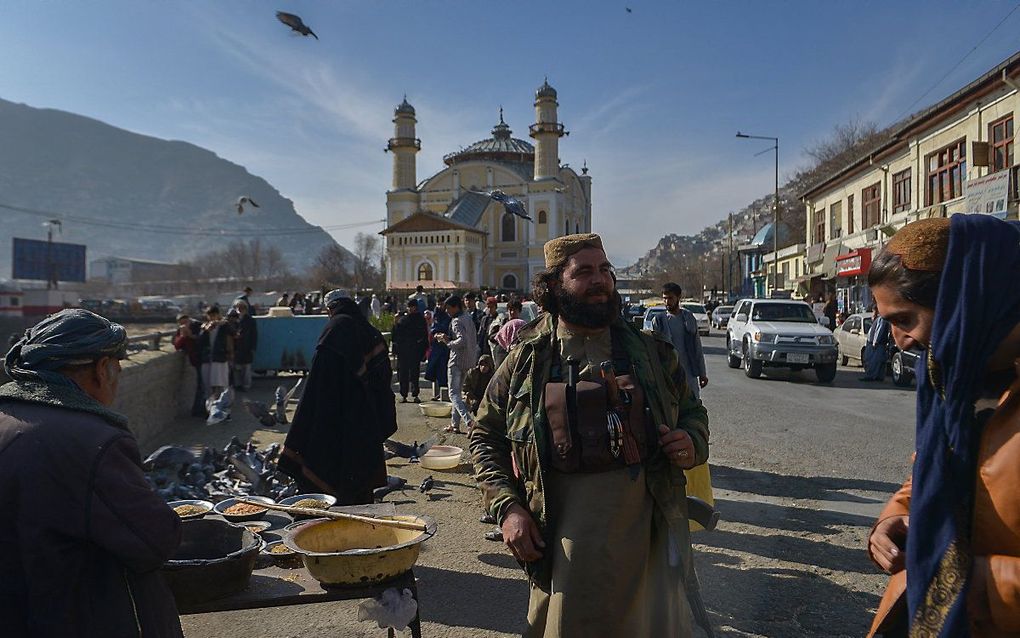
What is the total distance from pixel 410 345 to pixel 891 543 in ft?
36.6

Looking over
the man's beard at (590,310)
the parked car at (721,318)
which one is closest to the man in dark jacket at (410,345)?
the man's beard at (590,310)

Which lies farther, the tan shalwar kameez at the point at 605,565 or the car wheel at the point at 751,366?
the car wheel at the point at 751,366

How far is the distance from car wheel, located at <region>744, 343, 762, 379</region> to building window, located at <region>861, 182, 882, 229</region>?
15850 mm

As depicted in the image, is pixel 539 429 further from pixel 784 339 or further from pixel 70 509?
pixel 784 339

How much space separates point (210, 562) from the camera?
2.52 metres

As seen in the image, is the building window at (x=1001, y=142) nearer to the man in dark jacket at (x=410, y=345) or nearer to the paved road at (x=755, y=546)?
the paved road at (x=755, y=546)

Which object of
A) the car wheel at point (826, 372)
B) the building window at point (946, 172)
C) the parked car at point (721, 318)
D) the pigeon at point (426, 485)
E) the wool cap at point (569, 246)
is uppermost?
the building window at point (946, 172)

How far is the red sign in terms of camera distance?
24.7 metres

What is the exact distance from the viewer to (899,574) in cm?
182

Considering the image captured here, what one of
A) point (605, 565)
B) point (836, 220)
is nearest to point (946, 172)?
point (836, 220)

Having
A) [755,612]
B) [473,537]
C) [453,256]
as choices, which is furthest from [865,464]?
[453,256]

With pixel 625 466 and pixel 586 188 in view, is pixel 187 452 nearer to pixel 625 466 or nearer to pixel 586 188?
pixel 625 466

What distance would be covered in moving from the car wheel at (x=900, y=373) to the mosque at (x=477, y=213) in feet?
154

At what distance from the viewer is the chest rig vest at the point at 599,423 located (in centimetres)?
233
